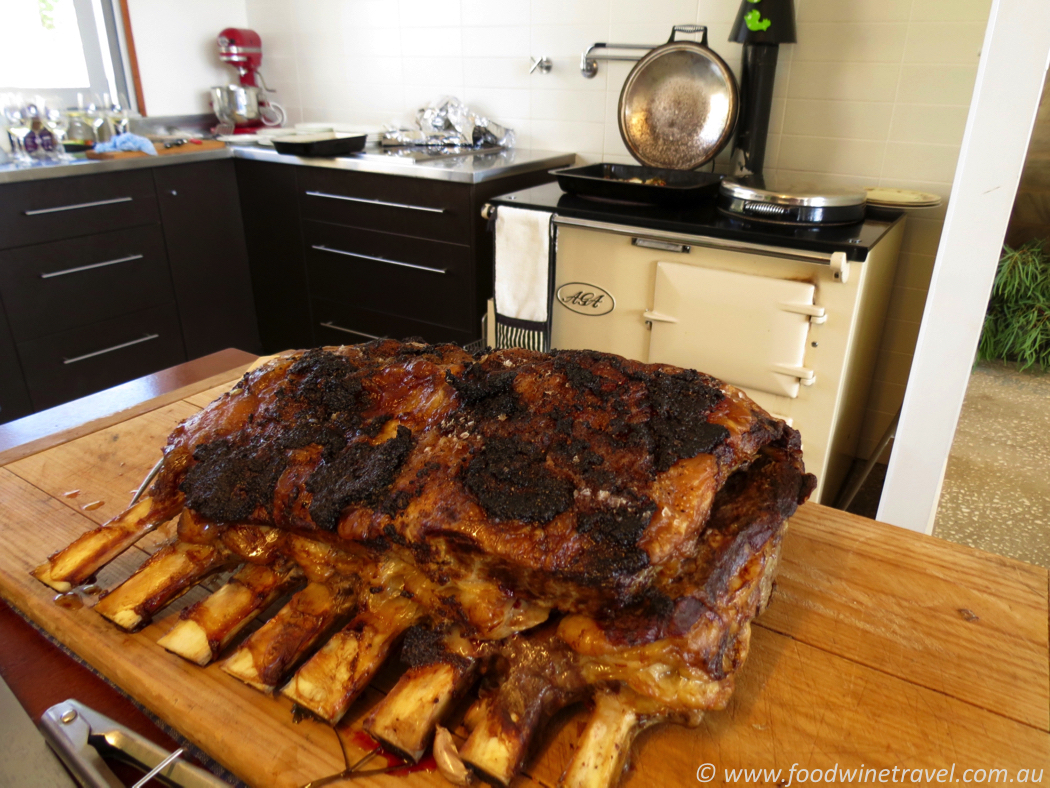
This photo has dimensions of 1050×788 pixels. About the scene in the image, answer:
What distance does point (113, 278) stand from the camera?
3.02 meters

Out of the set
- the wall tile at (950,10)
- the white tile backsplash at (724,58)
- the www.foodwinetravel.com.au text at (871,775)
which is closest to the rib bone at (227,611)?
the www.foodwinetravel.com.au text at (871,775)

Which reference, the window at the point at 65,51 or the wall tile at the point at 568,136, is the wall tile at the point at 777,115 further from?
the window at the point at 65,51

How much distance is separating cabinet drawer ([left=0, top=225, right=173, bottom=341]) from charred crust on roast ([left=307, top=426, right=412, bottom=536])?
2.48 meters

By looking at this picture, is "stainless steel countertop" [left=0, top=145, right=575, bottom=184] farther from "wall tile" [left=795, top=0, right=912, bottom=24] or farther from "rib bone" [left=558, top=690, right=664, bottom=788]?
"rib bone" [left=558, top=690, right=664, bottom=788]

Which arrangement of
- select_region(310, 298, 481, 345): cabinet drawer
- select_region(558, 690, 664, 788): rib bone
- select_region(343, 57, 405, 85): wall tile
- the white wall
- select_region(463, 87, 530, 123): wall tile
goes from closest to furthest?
select_region(558, 690, 664, 788): rib bone < select_region(310, 298, 481, 345): cabinet drawer < select_region(463, 87, 530, 123): wall tile < select_region(343, 57, 405, 85): wall tile < the white wall

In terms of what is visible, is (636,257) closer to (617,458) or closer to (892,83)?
(892,83)

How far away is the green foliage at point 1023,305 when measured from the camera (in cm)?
286

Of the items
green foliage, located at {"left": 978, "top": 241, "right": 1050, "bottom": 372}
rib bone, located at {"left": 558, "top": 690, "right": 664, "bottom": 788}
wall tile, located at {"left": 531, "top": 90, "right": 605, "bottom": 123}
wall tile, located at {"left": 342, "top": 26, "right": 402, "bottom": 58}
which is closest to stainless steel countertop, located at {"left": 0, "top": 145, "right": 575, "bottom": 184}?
wall tile, located at {"left": 531, "top": 90, "right": 605, "bottom": 123}

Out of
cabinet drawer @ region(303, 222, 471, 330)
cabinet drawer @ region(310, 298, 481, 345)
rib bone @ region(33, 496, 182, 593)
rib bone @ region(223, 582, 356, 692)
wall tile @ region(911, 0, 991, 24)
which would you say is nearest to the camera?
rib bone @ region(223, 582, 356, 692)

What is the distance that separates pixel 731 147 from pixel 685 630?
7.63 ft

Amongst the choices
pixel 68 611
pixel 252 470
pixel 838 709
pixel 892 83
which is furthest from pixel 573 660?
pixel 892 83

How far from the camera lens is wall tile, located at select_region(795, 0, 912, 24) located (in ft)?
7.40

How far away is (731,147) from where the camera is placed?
8.73ft

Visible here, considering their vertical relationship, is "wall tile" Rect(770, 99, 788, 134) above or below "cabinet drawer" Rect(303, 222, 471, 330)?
above
